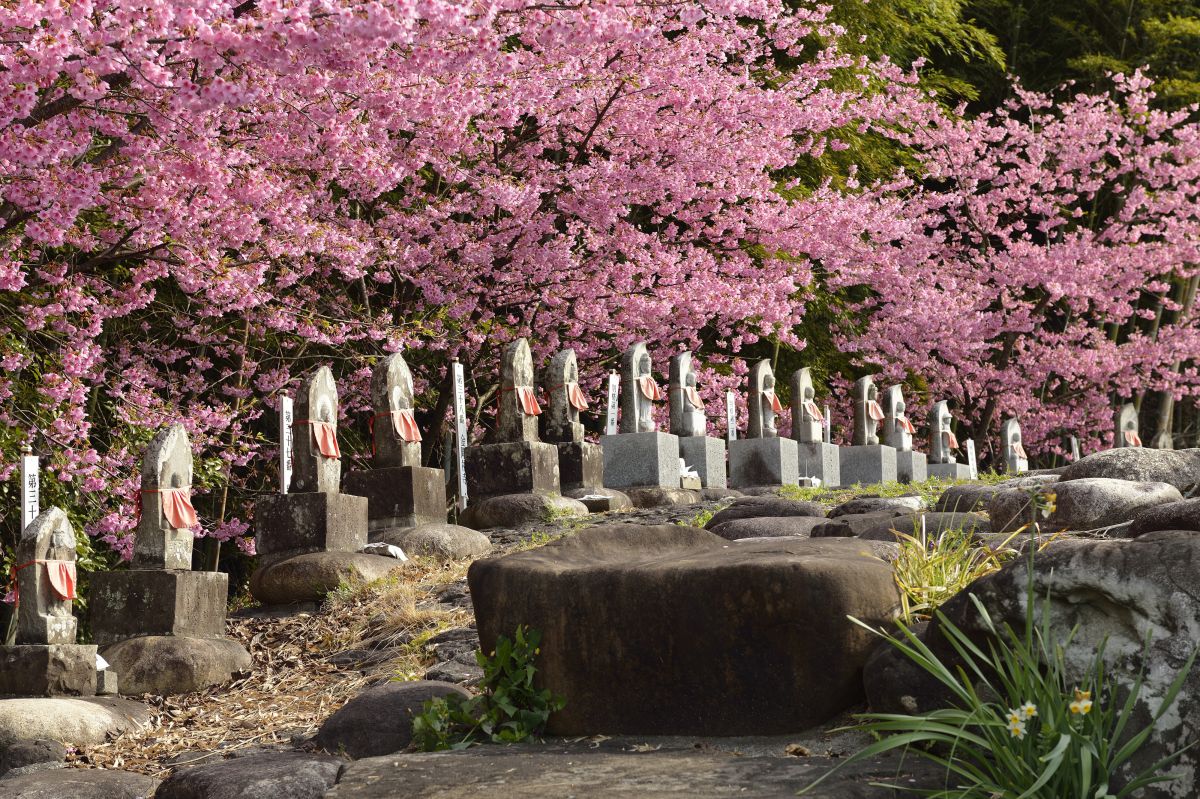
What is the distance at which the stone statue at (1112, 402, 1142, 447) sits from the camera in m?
26.2

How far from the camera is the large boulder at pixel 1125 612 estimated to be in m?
3.55

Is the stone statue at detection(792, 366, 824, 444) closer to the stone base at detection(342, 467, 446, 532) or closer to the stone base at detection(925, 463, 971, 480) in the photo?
the stone base at detection(925, 463, 971, 480)

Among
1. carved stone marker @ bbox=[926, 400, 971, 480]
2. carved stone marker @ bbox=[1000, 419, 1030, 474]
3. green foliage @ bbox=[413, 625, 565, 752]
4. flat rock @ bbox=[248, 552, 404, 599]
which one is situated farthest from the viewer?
carved stone marker @ bbox=[1000, 419, 1030, 474]

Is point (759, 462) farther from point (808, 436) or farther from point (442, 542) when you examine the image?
point (442, 542)

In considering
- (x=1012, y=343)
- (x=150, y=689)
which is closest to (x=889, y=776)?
(x=150, y=689)

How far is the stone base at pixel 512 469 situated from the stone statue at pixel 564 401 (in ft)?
2.86

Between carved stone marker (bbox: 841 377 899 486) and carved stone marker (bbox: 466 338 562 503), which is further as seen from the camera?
carved stone marker (bbox: 841 377 899 486)

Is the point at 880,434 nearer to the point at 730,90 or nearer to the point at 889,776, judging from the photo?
the point at 730,90

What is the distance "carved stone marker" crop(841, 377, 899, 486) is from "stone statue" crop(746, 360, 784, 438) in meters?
2.79

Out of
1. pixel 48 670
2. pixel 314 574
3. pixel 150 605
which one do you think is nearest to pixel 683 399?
pixel 314 574

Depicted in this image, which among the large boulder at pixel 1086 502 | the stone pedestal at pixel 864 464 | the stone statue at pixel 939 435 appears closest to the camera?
the large boulder at pixel 1086 502

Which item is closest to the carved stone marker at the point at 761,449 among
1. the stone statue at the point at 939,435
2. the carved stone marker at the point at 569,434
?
the carved stone marker at the point at 569,434

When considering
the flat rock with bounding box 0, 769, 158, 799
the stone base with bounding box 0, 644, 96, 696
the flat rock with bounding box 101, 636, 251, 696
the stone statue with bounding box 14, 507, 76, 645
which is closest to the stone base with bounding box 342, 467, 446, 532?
the flat rock with bounding box 101, 636, 251, 696

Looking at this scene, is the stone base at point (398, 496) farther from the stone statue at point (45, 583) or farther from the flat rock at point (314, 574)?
the stone statue at point (45, 583)
